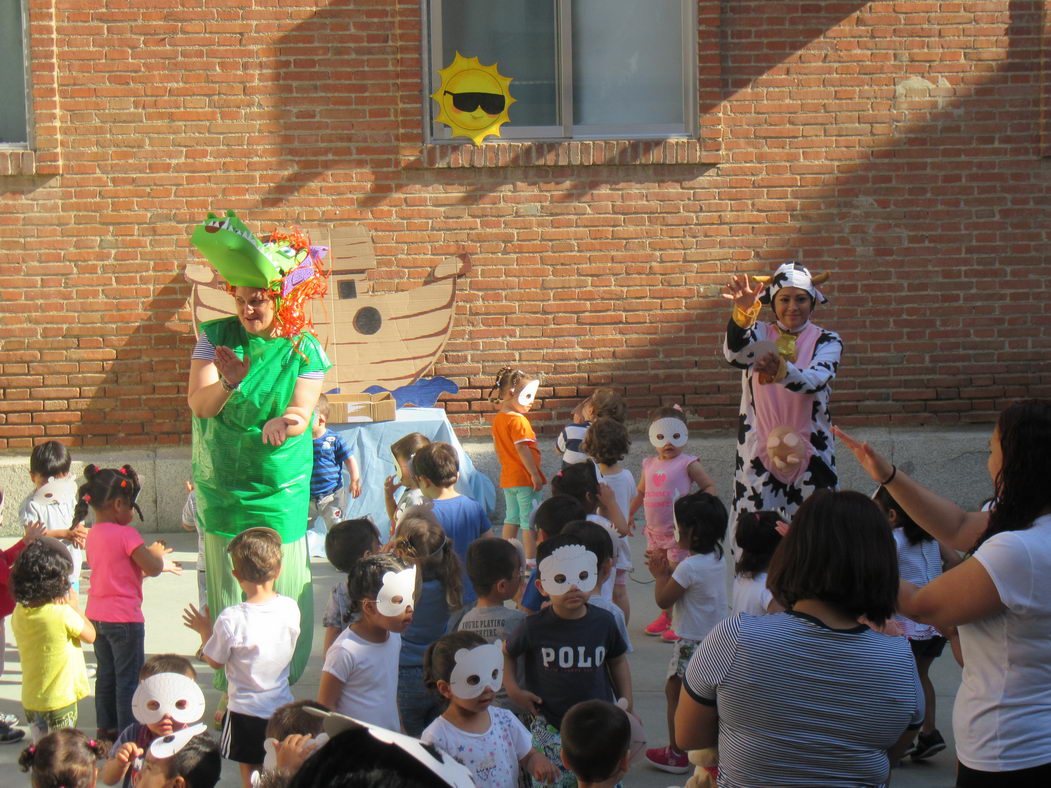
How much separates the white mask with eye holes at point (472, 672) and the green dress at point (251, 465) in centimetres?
163

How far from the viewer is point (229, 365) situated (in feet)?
14.5

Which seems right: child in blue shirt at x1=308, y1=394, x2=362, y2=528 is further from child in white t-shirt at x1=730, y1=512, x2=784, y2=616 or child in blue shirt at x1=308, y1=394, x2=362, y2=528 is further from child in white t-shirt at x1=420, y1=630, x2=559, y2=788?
child in white t-shirt at x1=420, y1=630, x2=559, y2=788

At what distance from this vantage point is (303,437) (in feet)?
15.4

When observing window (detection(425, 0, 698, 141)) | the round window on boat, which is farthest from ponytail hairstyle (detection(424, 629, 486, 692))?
window (detection(425, 0, 698, 141))

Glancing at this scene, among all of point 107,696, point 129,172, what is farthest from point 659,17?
point 107,696

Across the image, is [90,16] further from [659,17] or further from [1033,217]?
[1033,217]

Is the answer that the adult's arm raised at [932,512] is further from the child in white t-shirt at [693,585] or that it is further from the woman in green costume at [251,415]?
the woman in green costume at [251,415]

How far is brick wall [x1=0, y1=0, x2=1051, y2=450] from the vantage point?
854cm

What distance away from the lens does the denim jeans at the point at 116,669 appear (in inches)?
175

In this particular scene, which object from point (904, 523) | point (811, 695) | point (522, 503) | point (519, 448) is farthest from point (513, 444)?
point (811, 695)

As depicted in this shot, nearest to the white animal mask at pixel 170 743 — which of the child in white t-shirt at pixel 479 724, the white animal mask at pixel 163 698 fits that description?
the white animal mask at pixel 163 698

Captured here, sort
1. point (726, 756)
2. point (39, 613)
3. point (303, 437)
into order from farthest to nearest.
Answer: point (303, 437) < point (39, 613) < point (726, 756)

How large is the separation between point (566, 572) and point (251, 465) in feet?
5.07

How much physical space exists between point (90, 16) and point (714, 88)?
15.0ft
